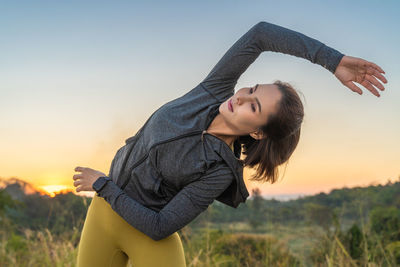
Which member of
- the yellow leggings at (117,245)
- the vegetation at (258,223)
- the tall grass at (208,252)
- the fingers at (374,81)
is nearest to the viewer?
the fingers at (374,81)

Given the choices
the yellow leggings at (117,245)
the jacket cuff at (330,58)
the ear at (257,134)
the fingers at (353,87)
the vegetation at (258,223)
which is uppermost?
the jacket cuff at (330,58)

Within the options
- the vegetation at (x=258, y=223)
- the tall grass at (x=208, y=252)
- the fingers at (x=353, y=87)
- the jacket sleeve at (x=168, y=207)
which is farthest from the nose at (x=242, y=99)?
the vegetation at (x=258, y=223)

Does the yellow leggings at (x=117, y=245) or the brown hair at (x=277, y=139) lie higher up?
the brown hair at (x=277, y=139)

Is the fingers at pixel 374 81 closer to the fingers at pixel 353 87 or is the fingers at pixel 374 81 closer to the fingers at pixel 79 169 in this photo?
the fingers at pixel 353 87

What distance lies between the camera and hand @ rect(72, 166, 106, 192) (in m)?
2.23

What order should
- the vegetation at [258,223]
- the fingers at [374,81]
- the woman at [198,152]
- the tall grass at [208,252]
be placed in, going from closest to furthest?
the fingers at [374,81]
the woman at [198,152]
the tall grass at [208,252]
the vegetation at [258,223]

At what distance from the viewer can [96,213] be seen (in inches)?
96.7

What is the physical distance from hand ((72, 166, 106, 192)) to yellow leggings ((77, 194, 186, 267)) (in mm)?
226

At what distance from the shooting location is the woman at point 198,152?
7.00ft

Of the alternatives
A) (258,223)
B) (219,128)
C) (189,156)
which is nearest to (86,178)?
(189,156)

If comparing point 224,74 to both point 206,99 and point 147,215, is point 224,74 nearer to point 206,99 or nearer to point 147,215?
point 206,99

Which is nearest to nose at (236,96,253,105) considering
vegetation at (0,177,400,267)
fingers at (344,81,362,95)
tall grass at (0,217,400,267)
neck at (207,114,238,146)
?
neck at (207,114,238,146)

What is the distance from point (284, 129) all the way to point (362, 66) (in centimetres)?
52

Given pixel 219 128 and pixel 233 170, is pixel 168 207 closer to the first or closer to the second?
pixel 233 170
